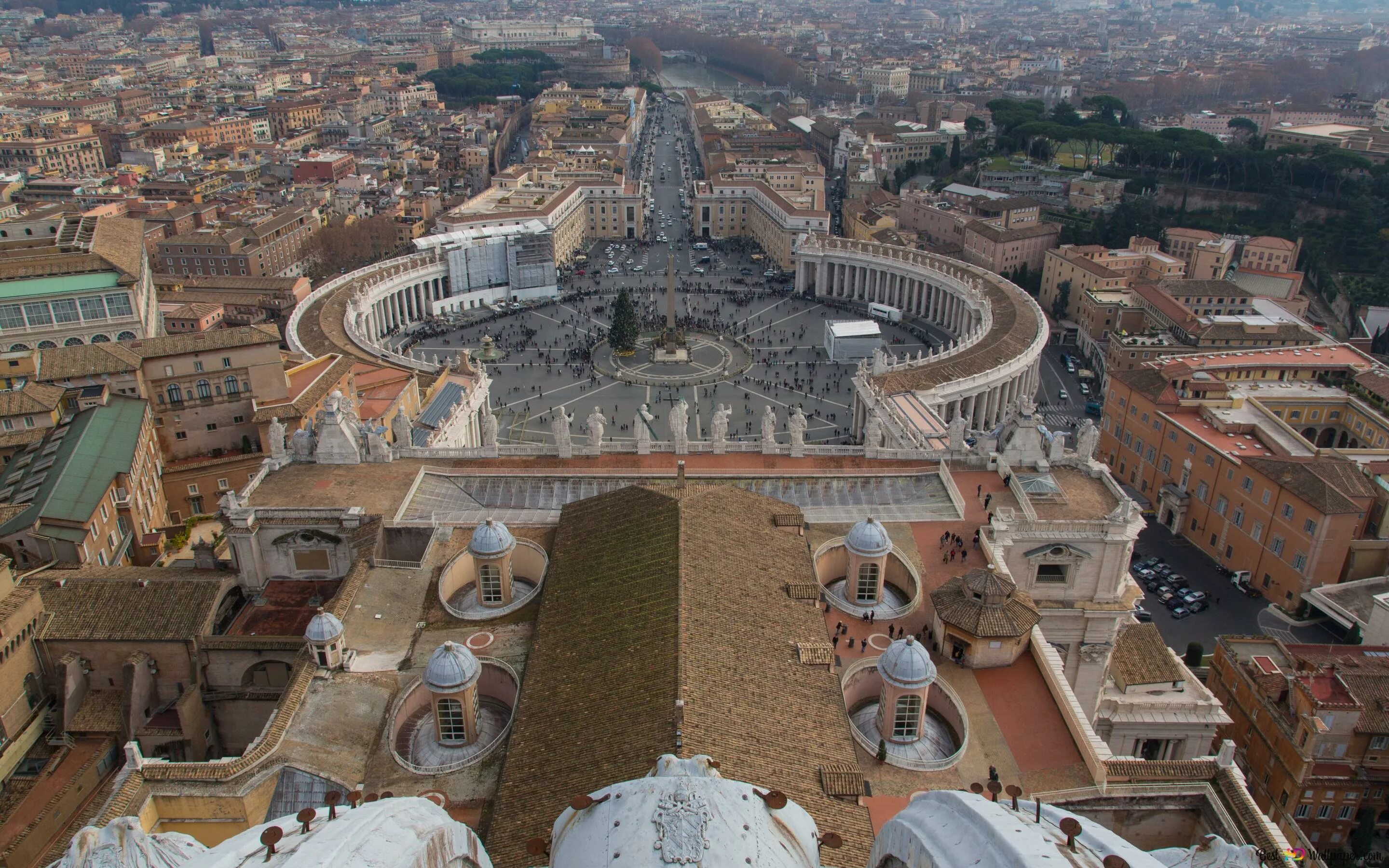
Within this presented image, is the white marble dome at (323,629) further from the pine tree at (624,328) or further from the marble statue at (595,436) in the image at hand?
the pine tree at (624,328)

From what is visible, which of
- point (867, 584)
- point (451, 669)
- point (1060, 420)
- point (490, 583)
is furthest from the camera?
point (1060, 420)

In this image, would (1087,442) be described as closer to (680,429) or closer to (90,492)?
(680,429)

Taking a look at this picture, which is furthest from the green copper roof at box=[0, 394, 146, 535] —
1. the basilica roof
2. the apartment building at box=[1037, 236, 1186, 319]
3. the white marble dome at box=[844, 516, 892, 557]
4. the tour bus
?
the apartment building at box=[1037, 236, 1186, 319]

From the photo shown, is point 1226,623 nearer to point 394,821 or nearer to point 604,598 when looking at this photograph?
point 604,598

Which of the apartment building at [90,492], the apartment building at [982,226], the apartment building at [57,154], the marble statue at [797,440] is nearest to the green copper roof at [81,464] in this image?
the apartment building at [90,492]

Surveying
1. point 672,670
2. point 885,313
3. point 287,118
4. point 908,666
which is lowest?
point 885,313

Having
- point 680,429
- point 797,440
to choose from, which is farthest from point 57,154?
point 797,440

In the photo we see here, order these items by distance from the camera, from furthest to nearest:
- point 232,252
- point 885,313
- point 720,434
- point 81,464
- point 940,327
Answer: point 885,313
point 232,252
point 940,327
point 720,434
point 81,464
